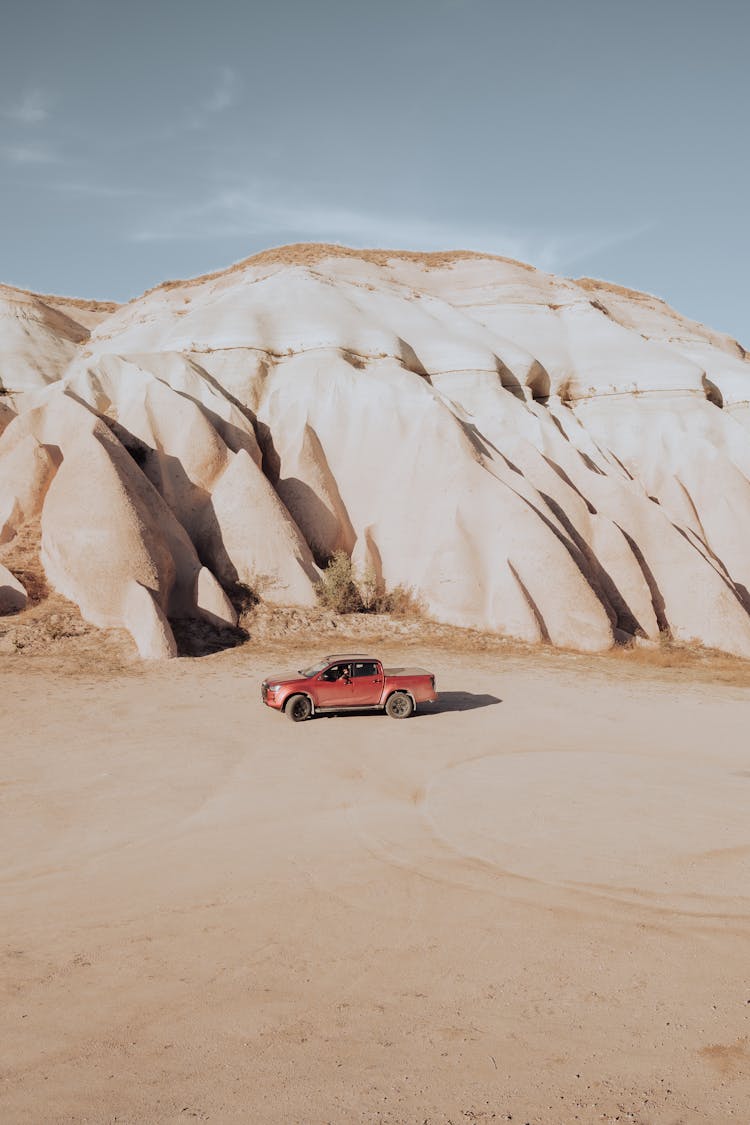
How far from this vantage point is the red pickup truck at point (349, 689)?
12.2 metres

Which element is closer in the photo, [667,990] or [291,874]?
[667,990]

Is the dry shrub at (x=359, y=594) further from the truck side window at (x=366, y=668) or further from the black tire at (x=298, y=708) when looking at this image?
the black tire at (x=298, y=708)

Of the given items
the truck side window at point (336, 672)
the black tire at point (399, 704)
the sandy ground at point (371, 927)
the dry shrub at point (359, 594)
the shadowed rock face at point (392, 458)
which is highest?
the shadowed rock face at point (392, 458)

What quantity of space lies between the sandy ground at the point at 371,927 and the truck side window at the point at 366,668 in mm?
1619

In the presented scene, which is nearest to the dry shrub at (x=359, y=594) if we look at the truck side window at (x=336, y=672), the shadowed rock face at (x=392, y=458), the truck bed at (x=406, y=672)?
the shadowed rock face at (x=392, y=458)

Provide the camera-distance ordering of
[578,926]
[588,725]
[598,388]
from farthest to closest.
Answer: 1. [598,388]
2. [588,725]
3. [578,926]

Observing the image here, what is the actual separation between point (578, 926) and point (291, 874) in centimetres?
242

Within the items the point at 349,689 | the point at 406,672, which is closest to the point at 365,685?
the point at 349,689

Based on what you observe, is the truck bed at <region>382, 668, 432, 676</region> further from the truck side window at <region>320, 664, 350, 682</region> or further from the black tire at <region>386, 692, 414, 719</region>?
the truck side window at <region>320, 664, 350, 682</region>

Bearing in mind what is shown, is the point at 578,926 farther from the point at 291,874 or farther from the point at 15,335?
the point at 15,335

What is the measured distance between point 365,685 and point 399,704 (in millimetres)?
687

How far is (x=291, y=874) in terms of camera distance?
A: 6359 millimetres

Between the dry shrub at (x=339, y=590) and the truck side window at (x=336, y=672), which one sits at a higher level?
the dry shrub at (x=339, y=590)

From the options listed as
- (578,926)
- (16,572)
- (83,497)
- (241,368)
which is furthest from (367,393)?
(578,926)
